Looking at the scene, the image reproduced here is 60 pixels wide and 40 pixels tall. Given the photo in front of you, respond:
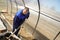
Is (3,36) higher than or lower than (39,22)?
higher

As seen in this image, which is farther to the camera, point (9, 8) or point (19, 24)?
point (9, 8)

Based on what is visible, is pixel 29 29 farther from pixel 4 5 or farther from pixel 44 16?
pixel 4 5

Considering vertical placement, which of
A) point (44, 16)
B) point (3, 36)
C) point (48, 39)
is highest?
point (3, 36)

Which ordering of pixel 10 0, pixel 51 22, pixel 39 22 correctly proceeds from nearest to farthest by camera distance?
pixel 51 22, pixel 39 22, pixel 10 0

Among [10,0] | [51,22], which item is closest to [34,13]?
[51,22]

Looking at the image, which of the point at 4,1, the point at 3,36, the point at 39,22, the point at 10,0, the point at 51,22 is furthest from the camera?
the point at 4,1

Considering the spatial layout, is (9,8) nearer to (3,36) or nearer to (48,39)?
(48,39)

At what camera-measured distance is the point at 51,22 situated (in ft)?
12.2

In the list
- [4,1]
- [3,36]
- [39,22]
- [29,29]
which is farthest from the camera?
[4,1]

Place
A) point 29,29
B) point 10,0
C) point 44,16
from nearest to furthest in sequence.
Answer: point 44,16 < point 29,29 < point 10,0

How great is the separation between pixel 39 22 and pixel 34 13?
53 cm

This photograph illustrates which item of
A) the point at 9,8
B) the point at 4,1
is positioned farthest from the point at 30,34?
the point at 4,1

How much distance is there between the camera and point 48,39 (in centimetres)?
381

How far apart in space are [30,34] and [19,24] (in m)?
0.85
